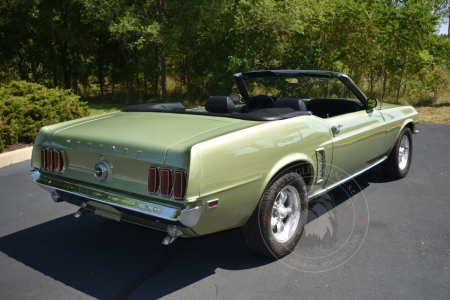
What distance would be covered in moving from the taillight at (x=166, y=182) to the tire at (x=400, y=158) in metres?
3.69

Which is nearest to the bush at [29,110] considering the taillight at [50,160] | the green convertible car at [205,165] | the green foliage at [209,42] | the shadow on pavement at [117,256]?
the shadow on pavement at [117,256]

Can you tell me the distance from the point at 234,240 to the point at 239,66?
12.1 metres

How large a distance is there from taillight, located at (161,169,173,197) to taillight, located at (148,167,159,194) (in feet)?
0.18

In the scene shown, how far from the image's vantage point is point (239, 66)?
15.7 meters

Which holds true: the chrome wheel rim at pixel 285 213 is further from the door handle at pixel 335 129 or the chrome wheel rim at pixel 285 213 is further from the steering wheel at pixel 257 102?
the steering wheel at pixel 257 102

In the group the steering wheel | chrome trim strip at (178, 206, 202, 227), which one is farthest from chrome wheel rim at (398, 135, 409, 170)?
chrome trim strip at (178, 206, 202, 227)

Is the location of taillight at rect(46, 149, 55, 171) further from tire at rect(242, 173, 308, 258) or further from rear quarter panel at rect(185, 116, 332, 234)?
tire at rect(242, 173, 308, 258)

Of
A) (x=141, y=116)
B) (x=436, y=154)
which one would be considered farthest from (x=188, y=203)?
(x=436, y=154)

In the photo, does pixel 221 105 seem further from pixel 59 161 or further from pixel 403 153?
pixel 403 153

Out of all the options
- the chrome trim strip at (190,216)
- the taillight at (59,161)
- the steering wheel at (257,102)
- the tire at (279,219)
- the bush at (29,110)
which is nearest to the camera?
the chrome trim strip at (190,216)

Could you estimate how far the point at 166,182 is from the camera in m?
3.09

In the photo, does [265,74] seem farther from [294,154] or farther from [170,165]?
[170,165]

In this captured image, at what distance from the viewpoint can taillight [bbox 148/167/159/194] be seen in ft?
10.3

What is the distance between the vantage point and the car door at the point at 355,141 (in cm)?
439
